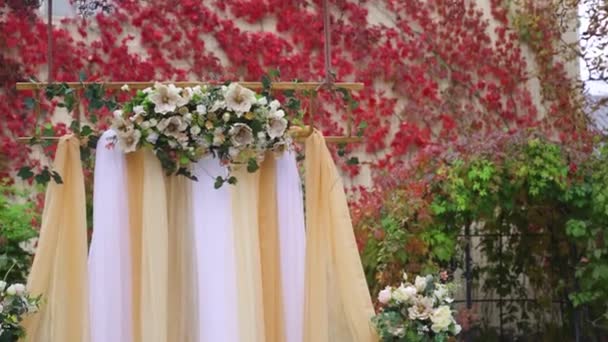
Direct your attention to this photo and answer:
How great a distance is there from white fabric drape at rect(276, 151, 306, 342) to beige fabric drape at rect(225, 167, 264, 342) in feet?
0.35

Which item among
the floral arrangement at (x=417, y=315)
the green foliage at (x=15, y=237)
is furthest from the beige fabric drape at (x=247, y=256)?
the green foliage at (x=15, y=237)

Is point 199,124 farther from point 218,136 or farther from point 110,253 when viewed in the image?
point 110,253

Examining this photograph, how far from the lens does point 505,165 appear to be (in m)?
4.39

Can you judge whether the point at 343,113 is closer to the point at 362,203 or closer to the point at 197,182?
the point at 362,203

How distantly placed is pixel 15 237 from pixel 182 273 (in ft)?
6.71

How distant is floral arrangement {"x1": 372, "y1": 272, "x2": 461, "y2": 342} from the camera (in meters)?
2.83

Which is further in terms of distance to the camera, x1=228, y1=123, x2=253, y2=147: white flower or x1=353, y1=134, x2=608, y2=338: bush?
x1=353, y1=134, x2=608, y2=338: bush

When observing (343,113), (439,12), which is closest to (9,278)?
(343,113)

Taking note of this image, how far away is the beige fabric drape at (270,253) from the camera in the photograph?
287cm

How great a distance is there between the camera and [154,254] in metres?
2.72

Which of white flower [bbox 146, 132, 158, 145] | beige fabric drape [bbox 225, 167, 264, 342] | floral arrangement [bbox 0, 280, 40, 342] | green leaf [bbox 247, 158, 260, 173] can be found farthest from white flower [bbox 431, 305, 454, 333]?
floral arrangement [bbox 0, 280, 40, 342]

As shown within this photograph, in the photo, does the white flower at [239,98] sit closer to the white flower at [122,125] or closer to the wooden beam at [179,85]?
the wooden beam at [179,85]

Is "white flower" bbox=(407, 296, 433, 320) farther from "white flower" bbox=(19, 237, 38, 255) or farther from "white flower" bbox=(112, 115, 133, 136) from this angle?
"white flower" bbox=(19, 237, 38, 255)

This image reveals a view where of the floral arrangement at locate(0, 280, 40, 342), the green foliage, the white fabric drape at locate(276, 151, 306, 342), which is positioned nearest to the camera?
the floral arrangement at locate(0, 280, 40, 342)
